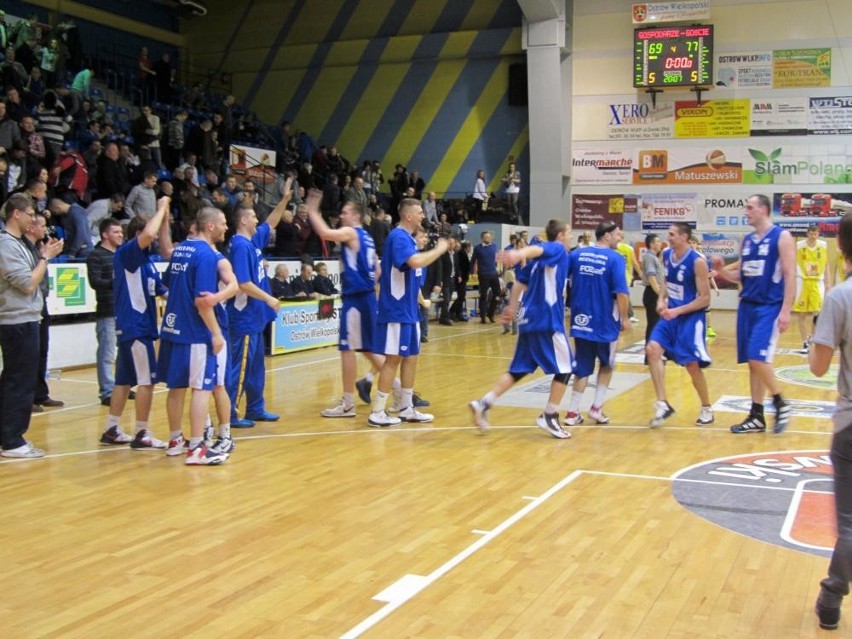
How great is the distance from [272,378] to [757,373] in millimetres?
5911

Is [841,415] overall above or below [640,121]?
below

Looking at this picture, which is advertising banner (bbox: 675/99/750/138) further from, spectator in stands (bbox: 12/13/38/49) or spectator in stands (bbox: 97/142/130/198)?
spectator in stands (bbox: 12/13/38/49)

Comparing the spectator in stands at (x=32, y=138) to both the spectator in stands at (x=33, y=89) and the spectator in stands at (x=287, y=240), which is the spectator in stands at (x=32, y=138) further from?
the spectator in stands at (x=287, y=240)

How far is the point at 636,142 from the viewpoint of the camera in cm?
2552

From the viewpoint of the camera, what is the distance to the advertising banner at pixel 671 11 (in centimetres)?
2323

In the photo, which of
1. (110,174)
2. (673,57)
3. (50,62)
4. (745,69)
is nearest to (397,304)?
(110,174)

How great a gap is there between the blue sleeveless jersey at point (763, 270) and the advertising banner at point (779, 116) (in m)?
18.0

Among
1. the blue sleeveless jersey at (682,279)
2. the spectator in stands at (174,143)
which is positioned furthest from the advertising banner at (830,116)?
the blue sleeveless jersey at (682,279)

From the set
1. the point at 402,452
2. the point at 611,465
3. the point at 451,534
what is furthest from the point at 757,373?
the point at 451,534

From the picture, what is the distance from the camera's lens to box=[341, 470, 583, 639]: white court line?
3.86 meters

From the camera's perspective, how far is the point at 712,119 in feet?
81.4

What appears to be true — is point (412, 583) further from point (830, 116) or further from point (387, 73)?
point (387, 73)

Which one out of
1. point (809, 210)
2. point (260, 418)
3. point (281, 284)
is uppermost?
point (809, 210)

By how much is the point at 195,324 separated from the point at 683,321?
14.6ft
